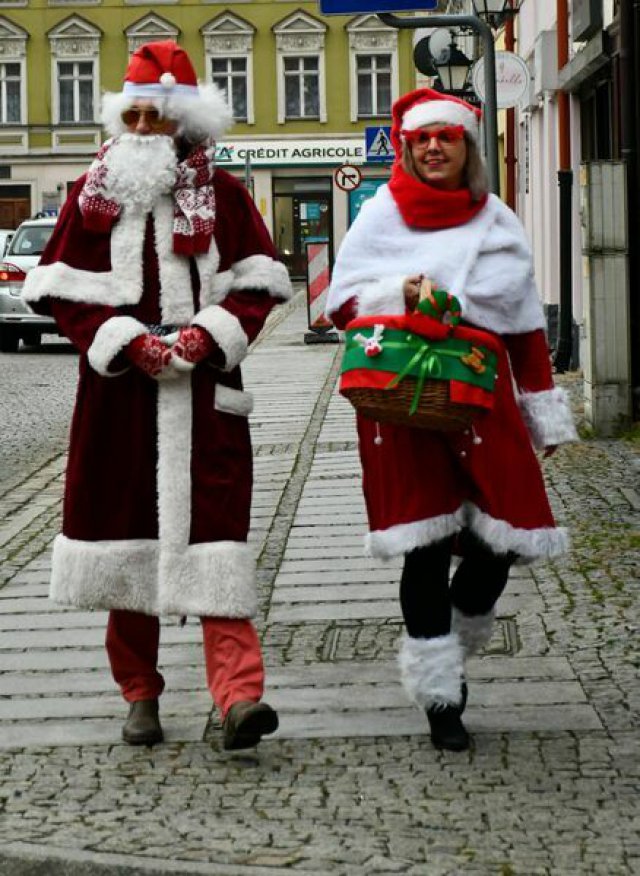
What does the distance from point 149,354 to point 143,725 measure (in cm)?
103

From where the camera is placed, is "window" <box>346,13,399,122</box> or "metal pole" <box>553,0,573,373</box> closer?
"metal pole" <box>553,0,573,373</box>

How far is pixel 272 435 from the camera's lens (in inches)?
501

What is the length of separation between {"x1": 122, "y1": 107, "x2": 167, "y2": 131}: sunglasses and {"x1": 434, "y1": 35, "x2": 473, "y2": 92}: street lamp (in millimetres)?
14564

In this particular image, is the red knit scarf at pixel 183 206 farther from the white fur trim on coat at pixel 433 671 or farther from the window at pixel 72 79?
the window at pixel 72 79

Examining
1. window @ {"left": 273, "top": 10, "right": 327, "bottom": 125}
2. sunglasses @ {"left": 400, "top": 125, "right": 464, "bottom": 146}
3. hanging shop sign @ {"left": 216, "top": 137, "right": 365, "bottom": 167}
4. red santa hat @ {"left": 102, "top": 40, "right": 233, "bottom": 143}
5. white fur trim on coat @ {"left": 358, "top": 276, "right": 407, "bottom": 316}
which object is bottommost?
white fur trim on coat @ {"left": 358, "top": 276, "right": 407, "bottom": 316}

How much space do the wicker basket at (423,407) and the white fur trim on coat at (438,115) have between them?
29.5 inches

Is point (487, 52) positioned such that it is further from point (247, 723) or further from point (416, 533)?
point (247, 723)

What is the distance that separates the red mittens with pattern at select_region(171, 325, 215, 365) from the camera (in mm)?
5008

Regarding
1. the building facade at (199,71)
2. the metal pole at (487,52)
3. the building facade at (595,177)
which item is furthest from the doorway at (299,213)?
the metal pole at (487,52)

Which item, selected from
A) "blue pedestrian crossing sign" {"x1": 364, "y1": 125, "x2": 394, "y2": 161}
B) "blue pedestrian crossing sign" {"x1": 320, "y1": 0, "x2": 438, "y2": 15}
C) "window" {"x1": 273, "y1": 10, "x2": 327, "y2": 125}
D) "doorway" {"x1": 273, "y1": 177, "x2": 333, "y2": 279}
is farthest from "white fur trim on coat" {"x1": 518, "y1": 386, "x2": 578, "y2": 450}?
"window" {"x1": 273, "y1": 10, "x2": 327, "y2": 125}

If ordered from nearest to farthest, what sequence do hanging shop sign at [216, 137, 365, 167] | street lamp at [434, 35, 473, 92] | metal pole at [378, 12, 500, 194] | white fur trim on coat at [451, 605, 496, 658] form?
white fur trim on coat at [451, 605, 496, 658], metal pole at [378, 12, 500, 194], street lamp at [434, 35, 473, 92], hanging shop sign at [216, 137, 365, 167]

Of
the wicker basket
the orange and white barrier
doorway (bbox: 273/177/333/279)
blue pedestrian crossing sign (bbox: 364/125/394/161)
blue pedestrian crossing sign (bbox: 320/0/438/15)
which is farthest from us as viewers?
doorway (bbox: 273/177/333/279)

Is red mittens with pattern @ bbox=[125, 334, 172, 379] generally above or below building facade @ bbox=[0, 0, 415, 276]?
below

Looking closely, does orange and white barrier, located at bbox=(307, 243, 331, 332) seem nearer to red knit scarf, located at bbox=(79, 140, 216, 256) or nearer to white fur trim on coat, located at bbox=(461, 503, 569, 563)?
red knit scarf, located at bbox=(79, 140, 216, 256)
